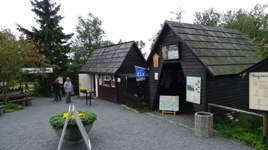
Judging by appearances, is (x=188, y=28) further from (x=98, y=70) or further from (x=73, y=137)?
(x=98, y=70)

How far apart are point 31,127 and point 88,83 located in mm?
10425

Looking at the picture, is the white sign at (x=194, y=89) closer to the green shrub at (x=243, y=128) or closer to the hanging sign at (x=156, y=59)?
the green shrub at (x=243, y=128)

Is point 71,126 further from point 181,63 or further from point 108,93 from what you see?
point 108,93

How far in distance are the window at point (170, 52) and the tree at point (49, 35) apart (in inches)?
499

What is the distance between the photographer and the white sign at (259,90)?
214 inches

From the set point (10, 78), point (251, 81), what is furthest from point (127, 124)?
point (10, 78)

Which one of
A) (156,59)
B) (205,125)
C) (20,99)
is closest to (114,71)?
(156,59)

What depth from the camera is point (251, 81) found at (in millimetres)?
5785

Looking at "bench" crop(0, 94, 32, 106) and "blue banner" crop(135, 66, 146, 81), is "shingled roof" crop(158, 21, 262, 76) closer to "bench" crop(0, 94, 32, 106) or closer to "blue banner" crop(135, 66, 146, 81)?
"blue banner" crop(135, 66, 146, 81)

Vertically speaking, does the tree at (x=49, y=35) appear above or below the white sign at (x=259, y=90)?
above

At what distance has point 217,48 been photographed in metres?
8.82

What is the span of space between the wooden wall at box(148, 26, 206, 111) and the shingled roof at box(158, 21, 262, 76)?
1.05 feet

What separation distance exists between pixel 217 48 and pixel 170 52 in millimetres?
2126

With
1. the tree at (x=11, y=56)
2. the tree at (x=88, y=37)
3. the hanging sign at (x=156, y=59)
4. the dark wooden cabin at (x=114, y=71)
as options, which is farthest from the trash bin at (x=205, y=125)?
the tree at (x=88, y=37)
